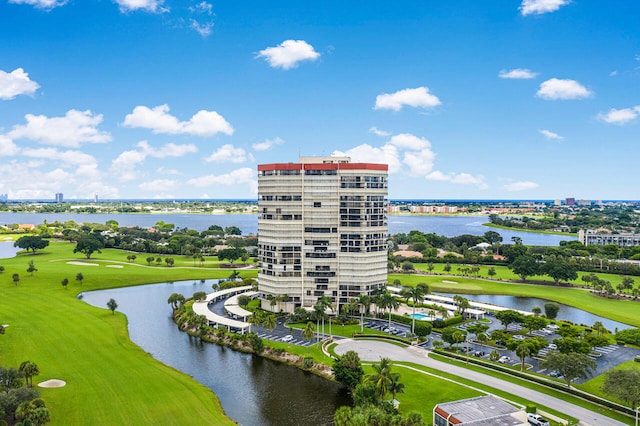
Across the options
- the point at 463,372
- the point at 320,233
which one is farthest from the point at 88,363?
the point at 463,372

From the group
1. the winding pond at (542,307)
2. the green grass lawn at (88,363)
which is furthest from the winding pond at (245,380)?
the winding pond at (542,307)

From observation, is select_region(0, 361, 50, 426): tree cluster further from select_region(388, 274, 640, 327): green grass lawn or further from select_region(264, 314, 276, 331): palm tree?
select_region(388, 274, 640, 327): green grass lawn

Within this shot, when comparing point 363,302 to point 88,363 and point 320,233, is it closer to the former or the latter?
point 320,233

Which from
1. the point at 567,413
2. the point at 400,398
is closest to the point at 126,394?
the point at 400,398

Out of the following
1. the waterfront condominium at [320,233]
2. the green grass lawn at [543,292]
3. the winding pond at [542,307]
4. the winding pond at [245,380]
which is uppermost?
the waterfront condominium at [320,233]

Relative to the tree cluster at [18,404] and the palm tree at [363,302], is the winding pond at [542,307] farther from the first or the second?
the tree cluster at [18,404]

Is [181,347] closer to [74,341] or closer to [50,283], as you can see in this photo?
[74,341]
